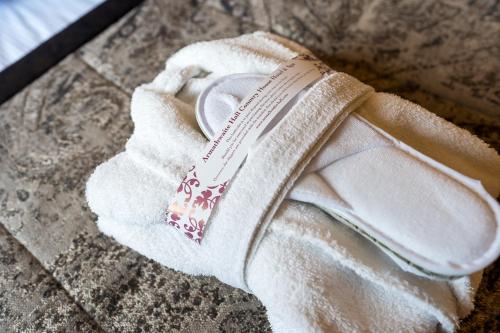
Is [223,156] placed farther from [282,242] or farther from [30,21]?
[30,21]

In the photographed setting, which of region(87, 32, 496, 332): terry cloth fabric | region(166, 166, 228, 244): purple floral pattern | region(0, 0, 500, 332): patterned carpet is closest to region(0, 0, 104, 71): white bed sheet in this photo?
region(0, 0, 500, 332): patterned carpet

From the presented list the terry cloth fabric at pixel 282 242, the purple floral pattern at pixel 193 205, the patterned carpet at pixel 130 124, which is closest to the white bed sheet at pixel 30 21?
the patterned carpet at pixel 130 124

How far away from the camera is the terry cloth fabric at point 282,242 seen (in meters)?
0.39

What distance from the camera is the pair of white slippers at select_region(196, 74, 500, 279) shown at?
358 millimetres

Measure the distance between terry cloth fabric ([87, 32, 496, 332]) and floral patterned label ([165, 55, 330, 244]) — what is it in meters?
0.01

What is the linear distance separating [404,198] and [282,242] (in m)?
0.11

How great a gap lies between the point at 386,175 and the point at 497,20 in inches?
18.3

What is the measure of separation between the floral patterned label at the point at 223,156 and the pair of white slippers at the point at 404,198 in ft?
0.06

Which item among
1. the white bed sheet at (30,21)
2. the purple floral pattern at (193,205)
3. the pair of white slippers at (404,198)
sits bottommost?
the white bed sheet at (30,21)

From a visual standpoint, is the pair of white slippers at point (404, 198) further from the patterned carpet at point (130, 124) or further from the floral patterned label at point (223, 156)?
the patterned carpet at point (130, 124)

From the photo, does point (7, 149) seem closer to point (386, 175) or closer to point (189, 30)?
point (189, 30)

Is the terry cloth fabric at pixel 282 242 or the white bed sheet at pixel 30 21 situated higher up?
the terry cloth fabric at pixel 282 242

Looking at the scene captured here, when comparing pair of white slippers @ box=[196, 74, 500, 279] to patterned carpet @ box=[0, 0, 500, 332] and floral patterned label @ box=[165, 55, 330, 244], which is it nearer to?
floral patterned label @ box=[165, 55, 330, 244]

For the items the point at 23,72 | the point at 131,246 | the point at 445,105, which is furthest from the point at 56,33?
the point at 445,105
